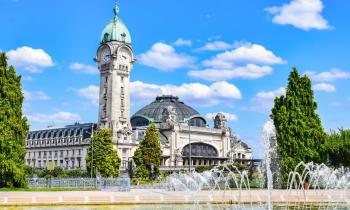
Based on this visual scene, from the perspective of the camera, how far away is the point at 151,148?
267ft

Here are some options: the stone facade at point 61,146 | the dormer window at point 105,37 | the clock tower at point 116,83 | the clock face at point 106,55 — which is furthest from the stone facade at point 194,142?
the dormer window at point 105,37

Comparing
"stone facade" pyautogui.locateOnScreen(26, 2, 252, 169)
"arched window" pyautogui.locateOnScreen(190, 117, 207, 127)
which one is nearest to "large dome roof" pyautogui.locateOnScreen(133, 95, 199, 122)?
"stone facade" pyautogui.locateOnScreen(26, 2, 252, 169)

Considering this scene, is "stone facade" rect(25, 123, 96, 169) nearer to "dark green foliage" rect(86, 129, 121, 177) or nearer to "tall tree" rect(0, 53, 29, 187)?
"dark green foliage" rect(86, 129, 121, 177)

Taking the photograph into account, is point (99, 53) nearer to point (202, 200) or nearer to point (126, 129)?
point (126, 129)

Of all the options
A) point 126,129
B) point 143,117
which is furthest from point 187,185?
point 143,117

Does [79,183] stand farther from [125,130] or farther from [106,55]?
[106,55]

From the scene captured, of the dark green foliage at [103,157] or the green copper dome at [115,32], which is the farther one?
the green copper dome at [115,32]

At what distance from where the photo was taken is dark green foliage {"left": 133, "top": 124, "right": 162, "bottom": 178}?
79438 millimetres

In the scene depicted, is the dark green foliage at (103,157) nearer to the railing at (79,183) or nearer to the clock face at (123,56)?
the railing at (79,183)

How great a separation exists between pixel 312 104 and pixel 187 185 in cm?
1631

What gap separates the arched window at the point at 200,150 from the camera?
422 feet

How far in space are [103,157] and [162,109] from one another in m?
64.1

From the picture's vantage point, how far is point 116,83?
11544 centimetres

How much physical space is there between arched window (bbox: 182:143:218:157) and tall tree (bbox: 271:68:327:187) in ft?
255
